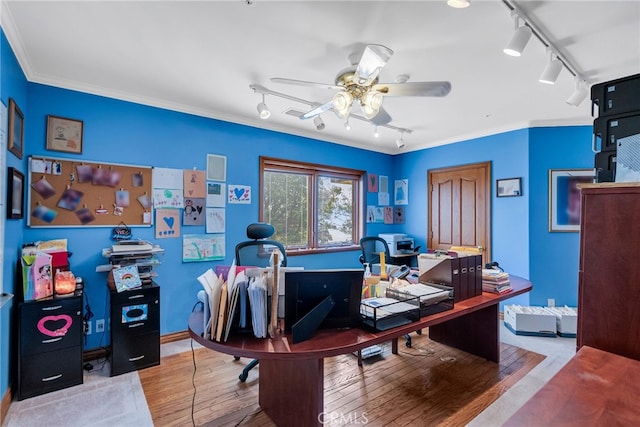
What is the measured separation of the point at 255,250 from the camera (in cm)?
270

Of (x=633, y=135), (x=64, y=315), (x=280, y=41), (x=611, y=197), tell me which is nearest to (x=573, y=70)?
(x=633, y=135)

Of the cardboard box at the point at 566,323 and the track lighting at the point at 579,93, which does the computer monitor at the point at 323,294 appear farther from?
the cardboard box at the point at 566,323

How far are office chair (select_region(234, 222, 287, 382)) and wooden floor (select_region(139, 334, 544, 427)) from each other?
0.30 m

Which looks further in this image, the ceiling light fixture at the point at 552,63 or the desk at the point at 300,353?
the ceiling light fixture at the point at 552,63

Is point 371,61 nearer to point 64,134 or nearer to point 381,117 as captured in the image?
point 381,117

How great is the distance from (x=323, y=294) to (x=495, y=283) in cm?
154

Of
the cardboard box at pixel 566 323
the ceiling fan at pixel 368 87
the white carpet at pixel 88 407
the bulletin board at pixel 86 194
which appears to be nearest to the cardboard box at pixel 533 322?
the cardboard box at pixel 566 323

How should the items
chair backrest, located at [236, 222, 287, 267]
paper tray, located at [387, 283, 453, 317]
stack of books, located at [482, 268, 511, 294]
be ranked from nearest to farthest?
paper tray, located at [387, 283, 453, 317]
stack of books, located at [482, 268, 511, 294]
chair backrest, located at [236, 222, 287, 267]

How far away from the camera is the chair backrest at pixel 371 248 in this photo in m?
3.83

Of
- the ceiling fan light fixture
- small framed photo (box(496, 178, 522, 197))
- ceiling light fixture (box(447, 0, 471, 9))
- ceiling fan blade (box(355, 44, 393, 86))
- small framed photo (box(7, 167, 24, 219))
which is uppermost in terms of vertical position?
ceiling light fixture (box(447, 0, 471, 9))

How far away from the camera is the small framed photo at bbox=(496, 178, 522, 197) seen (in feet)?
12.3

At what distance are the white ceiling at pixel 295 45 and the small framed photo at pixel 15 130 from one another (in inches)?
15.4

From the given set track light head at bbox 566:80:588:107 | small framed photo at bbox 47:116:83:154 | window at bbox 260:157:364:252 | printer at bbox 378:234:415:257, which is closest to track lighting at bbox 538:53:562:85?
track light head at bbox 566:80:588:107

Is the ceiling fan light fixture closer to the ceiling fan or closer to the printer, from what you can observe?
the ceiling fan
